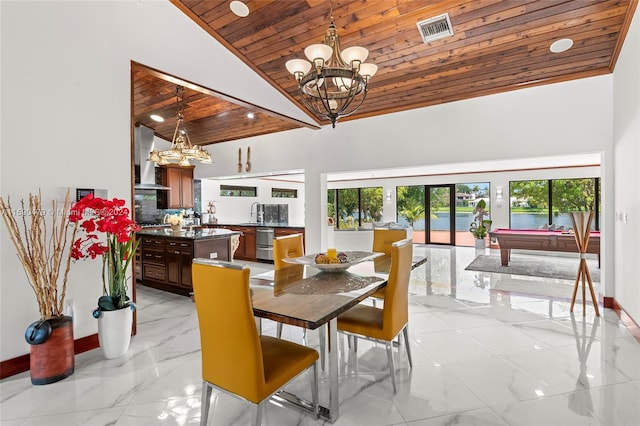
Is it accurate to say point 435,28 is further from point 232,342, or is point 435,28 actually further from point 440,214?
point 440,214

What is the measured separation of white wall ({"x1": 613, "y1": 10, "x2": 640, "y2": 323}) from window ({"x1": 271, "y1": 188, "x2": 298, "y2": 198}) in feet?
26.9

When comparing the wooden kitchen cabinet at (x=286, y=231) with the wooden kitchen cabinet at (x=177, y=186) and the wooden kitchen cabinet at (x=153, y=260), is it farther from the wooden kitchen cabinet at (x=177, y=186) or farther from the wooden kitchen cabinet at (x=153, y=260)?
the wooden kitchen cabinet at (x=153, y=260)

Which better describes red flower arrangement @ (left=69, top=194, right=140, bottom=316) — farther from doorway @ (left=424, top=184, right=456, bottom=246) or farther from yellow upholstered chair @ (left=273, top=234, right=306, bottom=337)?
doorway @ (left=424, top=184, right=456, bottom=246)

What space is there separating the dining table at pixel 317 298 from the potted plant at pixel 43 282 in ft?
5.17

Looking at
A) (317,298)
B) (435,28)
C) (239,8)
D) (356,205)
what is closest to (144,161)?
(239,8)

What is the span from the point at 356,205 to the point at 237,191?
4.68 metres

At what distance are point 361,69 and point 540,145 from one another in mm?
3037

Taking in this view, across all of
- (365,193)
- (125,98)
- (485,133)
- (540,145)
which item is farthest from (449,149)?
(365,193)

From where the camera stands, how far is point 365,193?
11.6 meters

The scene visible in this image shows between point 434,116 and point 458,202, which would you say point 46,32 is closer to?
point 434,116

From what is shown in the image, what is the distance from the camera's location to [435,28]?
3.32 metres

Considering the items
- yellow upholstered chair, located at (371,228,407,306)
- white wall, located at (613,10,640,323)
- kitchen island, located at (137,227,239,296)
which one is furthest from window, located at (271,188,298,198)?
white wall, located at (613,10,640,323)

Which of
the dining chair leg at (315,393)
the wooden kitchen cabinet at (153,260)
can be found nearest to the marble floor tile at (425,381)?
the dining chair leg at (315,393)

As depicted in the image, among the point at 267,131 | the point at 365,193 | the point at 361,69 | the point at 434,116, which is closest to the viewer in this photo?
the point at 361,69
